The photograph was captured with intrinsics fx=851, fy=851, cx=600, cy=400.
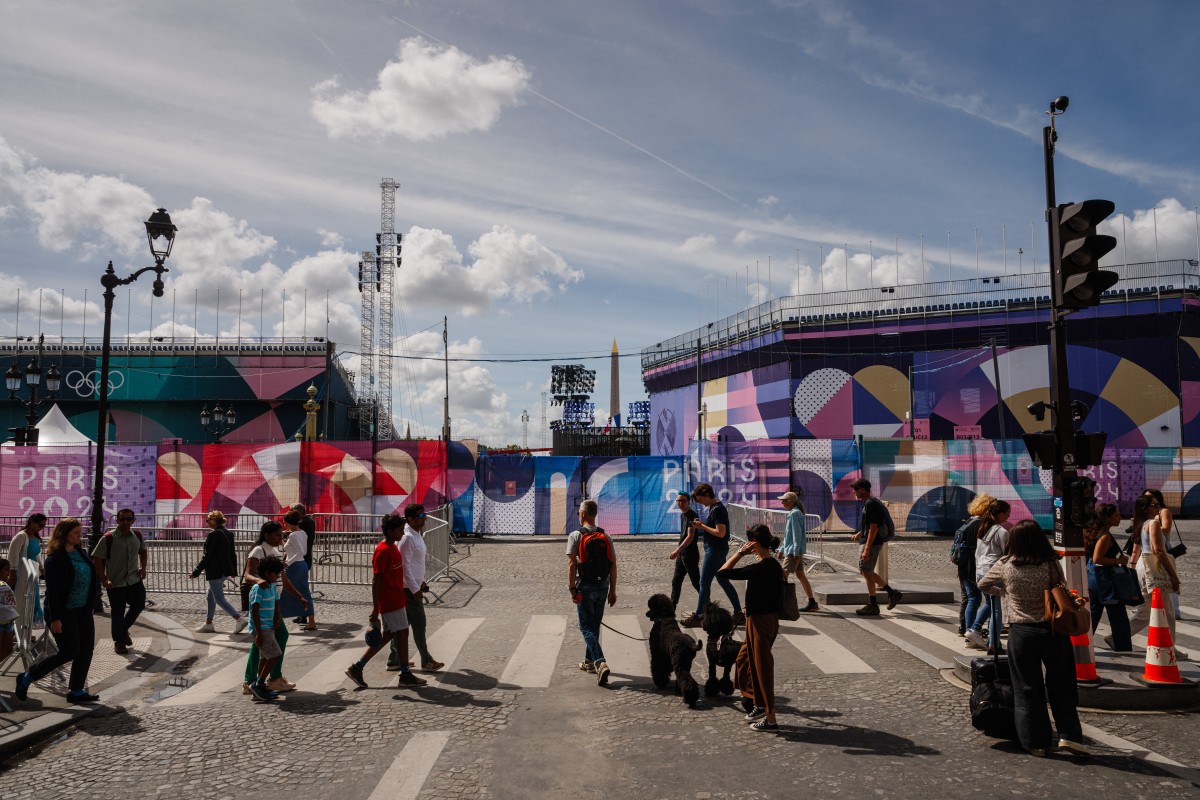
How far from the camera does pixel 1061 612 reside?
568 cm

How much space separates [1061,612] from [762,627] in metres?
2.03

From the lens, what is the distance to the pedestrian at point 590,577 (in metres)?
8.08

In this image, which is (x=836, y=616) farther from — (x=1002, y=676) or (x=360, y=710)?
(x=360, y=710)

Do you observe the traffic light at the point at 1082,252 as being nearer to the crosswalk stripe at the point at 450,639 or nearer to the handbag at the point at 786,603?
the handbag at the point at 786,603

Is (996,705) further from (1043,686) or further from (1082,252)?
(1082,252)

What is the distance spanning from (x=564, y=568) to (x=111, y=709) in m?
10.2

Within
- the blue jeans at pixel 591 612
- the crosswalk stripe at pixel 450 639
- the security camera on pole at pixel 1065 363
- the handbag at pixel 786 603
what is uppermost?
the security camera on pole at pixel 1065 363

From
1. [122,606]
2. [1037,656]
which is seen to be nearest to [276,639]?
[122,606]

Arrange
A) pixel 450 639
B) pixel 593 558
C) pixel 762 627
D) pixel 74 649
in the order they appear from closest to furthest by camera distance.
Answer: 1. pixel 762 627
2. pixel 74 649
3. pixel 593 558
4. pixel 450 639

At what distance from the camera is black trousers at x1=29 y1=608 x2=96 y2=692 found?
7504 millimetres

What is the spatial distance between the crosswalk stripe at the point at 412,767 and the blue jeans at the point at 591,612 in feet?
6.37

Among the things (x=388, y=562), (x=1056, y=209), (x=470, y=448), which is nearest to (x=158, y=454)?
(x=470, y=448)

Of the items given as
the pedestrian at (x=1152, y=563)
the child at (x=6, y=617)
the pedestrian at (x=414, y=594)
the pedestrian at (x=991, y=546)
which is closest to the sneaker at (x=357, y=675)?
the pedestrian at (x=414, y=594)

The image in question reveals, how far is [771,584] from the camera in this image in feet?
21.3
